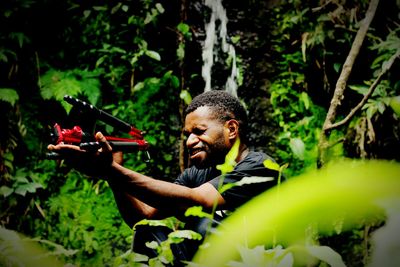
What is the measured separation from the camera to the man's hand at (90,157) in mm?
1515

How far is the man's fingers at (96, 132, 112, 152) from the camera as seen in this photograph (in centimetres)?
153

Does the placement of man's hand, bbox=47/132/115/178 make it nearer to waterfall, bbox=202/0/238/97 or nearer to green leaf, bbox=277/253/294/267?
green leaf, bbox=277/253/294/267

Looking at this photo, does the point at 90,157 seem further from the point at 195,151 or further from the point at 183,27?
the point at 183,27

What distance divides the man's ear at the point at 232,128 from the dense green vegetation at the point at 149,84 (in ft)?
6.18

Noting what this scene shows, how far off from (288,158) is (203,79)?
1447 millimetres

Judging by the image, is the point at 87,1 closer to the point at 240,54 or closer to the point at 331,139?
the point at 240,54

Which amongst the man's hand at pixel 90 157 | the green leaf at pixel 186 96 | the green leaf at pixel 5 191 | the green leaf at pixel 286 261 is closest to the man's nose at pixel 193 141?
the man's hand at pixel 90 157

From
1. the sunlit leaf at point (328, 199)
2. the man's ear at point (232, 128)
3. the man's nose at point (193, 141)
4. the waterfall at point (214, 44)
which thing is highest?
the waterfall at point (214, 44)

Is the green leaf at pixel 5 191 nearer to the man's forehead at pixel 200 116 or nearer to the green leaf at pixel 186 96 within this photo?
the green leaf at pixel 186 96

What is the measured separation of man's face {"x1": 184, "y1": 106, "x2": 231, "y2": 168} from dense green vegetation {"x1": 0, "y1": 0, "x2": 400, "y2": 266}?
1.94 m

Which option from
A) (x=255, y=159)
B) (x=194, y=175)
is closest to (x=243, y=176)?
(x=255, y=159)

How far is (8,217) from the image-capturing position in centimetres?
427

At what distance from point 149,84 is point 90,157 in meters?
3.27

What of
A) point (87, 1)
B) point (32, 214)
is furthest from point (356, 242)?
point (87, 1)
